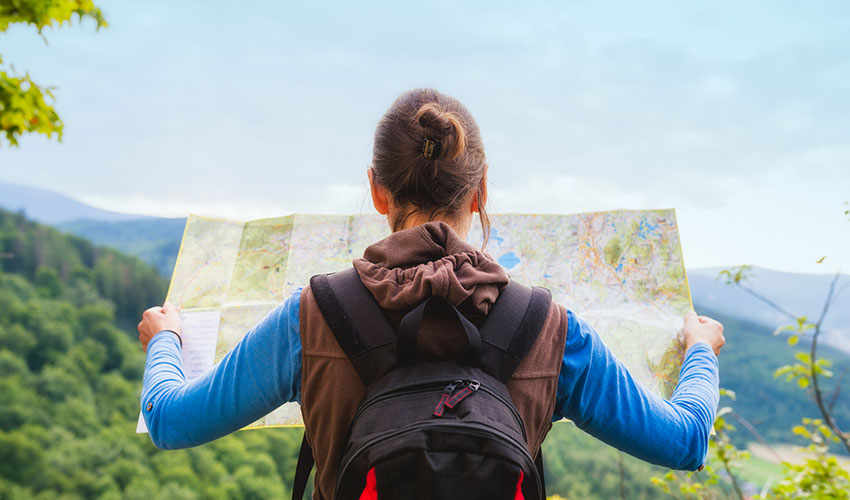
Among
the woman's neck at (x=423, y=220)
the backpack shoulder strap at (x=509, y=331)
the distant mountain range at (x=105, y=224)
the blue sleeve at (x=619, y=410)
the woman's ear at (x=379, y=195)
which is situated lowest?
the distant mountain range at (x=105, y=224)

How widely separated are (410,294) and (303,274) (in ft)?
3.18

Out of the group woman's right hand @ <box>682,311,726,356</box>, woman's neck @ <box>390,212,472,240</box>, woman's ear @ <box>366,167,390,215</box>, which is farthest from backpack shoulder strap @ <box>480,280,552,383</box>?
woman's right hand @ <box>682,311,726,356</box>

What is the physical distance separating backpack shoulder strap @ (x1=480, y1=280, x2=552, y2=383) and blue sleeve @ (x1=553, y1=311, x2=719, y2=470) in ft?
0.31

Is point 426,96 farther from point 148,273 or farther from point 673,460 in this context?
point 148,273

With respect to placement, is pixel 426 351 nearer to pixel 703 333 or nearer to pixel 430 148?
pixel 430 148

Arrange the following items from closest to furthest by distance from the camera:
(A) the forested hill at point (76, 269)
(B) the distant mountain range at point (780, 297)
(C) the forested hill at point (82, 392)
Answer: (B) the distant mountain range at point (780, 297) < (C) the forested hill at point (82, 392) < (A) the forested hill at point (76, 269)

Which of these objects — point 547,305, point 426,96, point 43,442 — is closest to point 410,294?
point 547,305

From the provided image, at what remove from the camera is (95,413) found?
22.6 ft

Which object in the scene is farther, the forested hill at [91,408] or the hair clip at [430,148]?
the forested hill at [91,408]

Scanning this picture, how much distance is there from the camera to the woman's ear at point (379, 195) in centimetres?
110

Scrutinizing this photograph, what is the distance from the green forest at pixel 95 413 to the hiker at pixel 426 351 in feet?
15.8

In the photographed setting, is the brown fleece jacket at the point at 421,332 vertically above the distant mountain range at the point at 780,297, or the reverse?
the brown fleece jacket at the point at 421,332

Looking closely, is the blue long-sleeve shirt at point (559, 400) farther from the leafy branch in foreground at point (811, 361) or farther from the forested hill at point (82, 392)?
the forested hill at point (82, 392)

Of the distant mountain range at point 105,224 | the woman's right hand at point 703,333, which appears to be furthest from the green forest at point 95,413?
the woman's right hand at point 703,333
